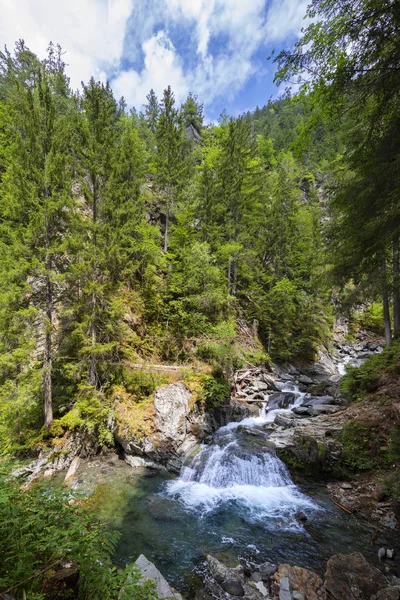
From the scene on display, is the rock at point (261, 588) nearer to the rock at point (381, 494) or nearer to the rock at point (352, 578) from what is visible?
the rock at point (352, 578)

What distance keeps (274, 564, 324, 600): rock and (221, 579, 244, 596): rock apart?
75 centimetres

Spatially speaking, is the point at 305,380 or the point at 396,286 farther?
the point at 305,380

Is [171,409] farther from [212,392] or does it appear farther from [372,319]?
[372,319]

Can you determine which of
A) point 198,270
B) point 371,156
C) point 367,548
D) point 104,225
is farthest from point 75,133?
point 367,548

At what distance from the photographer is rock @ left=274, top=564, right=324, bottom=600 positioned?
4.64m

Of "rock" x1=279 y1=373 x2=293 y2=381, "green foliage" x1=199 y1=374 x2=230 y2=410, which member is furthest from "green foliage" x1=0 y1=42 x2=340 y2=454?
"rock" x1=279 y1=373 x2=293 y2=381

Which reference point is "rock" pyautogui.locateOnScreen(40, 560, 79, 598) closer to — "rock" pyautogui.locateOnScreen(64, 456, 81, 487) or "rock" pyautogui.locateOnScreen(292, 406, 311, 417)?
"rock" pyautogui.locateOnScreen(64, 456, 81, 487)

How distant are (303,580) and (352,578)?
0.92 meters

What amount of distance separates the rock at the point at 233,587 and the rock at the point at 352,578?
1.61m

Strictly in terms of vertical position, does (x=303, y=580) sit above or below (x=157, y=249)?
below

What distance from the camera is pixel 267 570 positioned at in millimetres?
5371

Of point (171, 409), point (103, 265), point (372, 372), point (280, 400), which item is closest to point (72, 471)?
point (171, 409)

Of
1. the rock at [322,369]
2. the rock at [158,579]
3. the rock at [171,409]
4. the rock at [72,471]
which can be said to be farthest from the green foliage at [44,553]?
the rock at [322,369]

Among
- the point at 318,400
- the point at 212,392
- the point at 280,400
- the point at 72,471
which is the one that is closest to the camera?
the point at 72,471
